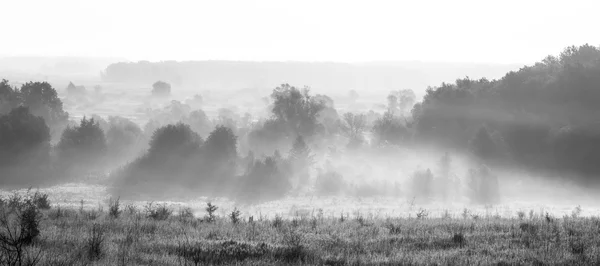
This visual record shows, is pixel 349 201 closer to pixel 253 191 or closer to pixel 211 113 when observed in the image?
pixel 253 191

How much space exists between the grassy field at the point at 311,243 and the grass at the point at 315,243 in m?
0.02

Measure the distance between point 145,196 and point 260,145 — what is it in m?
22.5

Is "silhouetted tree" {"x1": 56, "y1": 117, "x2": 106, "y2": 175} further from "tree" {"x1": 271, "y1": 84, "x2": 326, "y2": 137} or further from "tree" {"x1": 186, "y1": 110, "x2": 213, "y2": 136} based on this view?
"tree" {"x1": 271, "y1": 84, "x2": 326, "y2": 137}

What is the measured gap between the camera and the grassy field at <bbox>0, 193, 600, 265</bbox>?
11.1 meters

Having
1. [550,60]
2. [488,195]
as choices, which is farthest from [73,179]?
[550,60]

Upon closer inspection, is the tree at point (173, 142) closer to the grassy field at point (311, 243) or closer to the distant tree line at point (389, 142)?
the distant tree line at point (389, 142)

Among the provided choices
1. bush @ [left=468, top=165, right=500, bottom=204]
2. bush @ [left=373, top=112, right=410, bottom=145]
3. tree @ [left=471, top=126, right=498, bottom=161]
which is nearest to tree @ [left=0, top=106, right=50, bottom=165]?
bush @ [left=373, top=112, right=410, bottom=145]

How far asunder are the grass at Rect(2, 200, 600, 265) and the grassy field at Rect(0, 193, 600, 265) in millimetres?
25

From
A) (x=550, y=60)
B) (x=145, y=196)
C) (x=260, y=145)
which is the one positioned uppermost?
(x=550, y=60)

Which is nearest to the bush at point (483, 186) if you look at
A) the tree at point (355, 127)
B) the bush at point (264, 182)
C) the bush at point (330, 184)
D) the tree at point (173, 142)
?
the bush at point (330, 184)

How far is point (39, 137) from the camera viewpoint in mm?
60531

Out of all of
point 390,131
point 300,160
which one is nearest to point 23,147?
point 300,160

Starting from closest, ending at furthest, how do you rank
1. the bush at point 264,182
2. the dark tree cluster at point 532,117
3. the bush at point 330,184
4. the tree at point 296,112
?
the dark tree cluster at point 532,117, the bush at point 264,182, the bush at point 330,184, the tree at point 296,112

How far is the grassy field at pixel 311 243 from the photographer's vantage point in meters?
11.1
